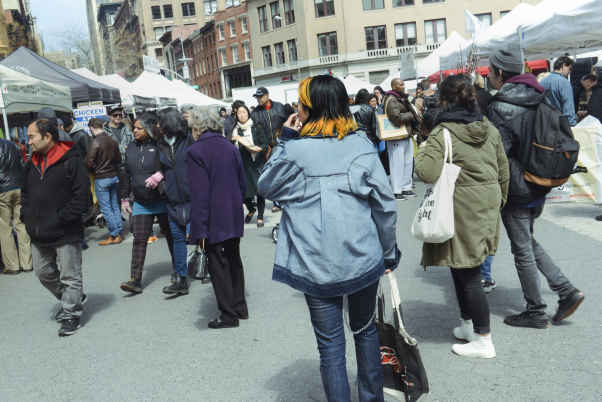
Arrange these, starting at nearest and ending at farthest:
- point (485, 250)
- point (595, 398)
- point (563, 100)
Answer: point (595, 398), point (485, 250), point (563, 100)

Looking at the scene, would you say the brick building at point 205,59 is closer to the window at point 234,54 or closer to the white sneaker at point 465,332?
the window at point 234,54

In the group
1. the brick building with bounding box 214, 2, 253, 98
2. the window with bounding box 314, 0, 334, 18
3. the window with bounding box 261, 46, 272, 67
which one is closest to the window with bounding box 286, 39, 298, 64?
the window with bounding box 261, 46, 272, 67

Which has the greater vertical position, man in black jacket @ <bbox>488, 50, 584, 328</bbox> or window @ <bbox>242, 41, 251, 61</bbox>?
window @ <bbox>242, 41, 251, 61</bbox>

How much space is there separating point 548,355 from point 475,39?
29.8 ft

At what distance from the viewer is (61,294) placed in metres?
5.18

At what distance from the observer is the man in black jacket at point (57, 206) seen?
184 inches

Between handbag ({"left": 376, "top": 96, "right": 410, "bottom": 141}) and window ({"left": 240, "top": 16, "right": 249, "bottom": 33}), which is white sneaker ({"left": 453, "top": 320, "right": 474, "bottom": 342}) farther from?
window ({"left": 240, "top": 16, "right": 249, "bottom": 33})

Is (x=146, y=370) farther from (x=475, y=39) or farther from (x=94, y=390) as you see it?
(x=475, y=39)

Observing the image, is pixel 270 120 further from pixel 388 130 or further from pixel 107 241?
pixel 107 241

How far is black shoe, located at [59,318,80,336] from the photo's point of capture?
489cm

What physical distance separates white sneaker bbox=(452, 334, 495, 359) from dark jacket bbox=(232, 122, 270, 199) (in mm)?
5529

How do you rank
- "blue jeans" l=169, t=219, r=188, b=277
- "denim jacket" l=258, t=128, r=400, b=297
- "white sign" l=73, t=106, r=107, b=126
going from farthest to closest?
1. "white sign" l=73, t=106, r=107, b=126
2. "blue jeans" l=169, t=219, r=188, b=277
3. "denim jacket" l=258, t=128, r=400, b=297

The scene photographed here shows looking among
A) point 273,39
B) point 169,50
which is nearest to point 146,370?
point 273,39

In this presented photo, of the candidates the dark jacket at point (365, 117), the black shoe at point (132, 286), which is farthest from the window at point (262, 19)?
the black shoe at point (132, 286)
